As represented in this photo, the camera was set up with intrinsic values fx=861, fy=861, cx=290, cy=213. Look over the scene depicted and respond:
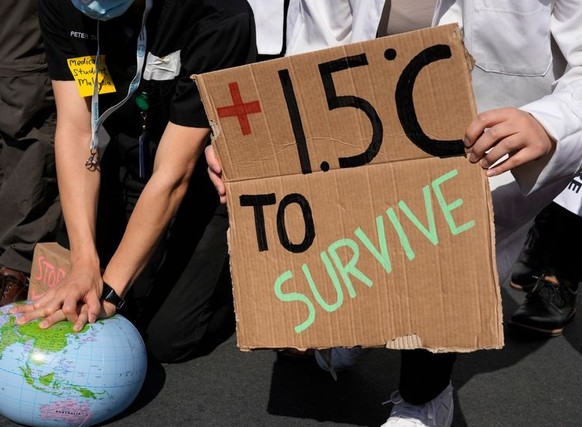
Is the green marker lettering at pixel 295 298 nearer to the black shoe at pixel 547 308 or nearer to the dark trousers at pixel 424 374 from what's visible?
the dark trousers at pixel 424 374

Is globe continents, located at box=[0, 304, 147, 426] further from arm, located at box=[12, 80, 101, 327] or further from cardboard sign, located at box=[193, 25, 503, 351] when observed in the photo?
cardboard sign, located at box=[193, 25, 503, 351]

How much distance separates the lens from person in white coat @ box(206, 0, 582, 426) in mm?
1748

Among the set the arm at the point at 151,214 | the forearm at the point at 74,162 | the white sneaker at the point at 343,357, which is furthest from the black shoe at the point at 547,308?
the forearm at the point at 74,162

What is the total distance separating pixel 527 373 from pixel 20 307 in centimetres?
160

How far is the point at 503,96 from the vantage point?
2062mm

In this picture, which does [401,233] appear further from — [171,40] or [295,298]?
[171,40]

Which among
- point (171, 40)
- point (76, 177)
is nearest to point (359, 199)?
point (171, 40)

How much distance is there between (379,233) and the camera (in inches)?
73.5

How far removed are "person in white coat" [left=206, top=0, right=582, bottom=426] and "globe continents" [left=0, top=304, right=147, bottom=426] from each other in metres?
0.60

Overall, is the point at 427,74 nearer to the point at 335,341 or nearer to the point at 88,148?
the point at 335,341

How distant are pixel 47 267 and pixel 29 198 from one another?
0.54m

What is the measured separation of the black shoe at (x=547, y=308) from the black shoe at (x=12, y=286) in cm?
178

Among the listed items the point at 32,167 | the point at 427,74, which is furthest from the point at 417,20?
the point at 32,167

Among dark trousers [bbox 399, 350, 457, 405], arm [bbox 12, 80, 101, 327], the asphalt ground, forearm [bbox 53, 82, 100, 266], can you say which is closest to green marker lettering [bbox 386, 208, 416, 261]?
dark trousers [bbox 399, 350, 457, 405]
